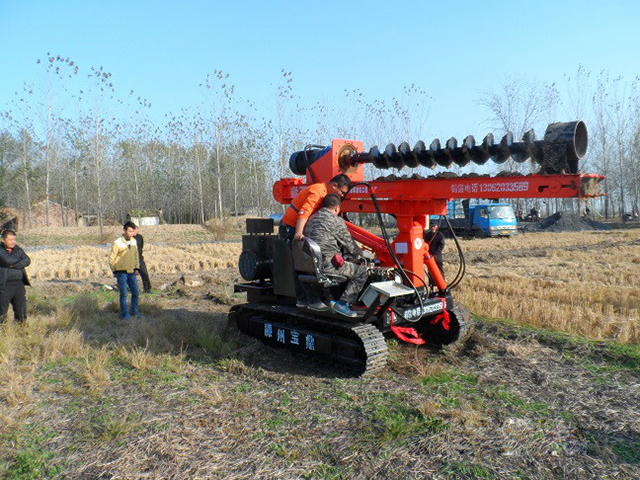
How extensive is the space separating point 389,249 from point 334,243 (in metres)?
0.62

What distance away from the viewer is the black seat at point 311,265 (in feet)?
18.1

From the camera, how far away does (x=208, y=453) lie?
12.9 ft

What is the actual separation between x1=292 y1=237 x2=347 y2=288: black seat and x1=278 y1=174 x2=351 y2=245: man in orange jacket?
0.44 ft

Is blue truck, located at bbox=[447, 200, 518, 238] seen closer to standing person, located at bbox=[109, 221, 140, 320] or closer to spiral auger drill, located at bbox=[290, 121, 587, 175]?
standing person, located at bbox=[109, 221, 140, 320]

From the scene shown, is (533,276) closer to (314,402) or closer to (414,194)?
(414,194)

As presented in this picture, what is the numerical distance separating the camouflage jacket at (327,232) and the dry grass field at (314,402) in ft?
4.67

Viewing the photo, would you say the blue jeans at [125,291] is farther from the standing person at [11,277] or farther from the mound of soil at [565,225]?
the mound of soil at [565,225]

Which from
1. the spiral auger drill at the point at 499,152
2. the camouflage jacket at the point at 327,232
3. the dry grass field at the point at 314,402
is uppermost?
the spiral auger drill at the point at 499,152

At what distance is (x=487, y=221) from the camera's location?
28578 millimetres

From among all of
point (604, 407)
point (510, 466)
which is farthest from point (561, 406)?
point (510, 466)

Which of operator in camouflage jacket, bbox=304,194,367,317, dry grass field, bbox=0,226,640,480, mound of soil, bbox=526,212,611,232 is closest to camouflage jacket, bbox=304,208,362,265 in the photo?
operator in camouflage jacket, bbox=304,194,367,317

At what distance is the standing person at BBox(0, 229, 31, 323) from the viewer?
7.80m

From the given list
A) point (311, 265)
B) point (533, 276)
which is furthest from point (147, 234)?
point (311, 265)

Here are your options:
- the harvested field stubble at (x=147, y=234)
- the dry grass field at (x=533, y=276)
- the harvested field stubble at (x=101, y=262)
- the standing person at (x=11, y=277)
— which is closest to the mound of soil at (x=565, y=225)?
the dry grass field at (x=533, y=276)
